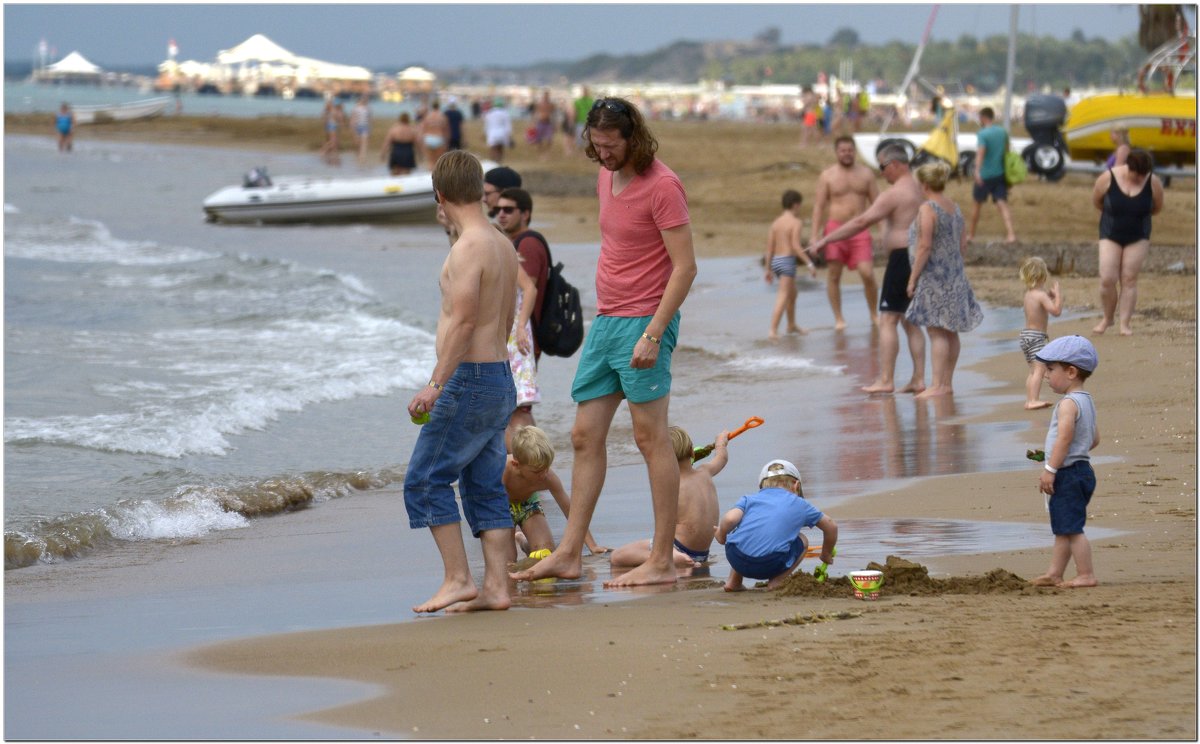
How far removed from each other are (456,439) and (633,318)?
789 mm

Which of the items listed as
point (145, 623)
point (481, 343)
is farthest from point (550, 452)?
point (145, 623)

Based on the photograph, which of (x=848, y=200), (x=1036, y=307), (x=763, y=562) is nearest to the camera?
(x=763, y=562)

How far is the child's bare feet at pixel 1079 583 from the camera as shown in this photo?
5051 mm

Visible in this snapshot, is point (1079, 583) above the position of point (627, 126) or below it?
below

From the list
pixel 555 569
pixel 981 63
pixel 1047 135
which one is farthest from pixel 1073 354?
pixel 981 63

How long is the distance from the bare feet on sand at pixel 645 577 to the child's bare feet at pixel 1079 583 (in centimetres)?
138

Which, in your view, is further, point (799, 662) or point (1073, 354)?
point (1073, 354)

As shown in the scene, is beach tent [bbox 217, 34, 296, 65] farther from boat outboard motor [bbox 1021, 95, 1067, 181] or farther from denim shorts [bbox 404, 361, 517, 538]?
denim shorts [bbox 404, 361, 517, 538]

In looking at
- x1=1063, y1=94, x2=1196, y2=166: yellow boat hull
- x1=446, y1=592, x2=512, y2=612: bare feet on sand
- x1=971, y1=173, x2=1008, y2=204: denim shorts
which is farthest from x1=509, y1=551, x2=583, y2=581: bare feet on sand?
x1=1063, y1=94, x2=1196, y2=166: yellow boat hull

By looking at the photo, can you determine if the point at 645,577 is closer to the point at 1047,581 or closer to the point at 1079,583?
the point at 1047,581

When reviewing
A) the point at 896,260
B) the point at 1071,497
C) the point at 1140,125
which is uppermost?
the point at 1140,125

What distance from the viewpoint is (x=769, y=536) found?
17.6 feet

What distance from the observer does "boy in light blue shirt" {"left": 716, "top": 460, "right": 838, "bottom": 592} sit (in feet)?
17.6

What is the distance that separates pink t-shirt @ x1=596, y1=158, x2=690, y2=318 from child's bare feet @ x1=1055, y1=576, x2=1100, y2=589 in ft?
5.56
